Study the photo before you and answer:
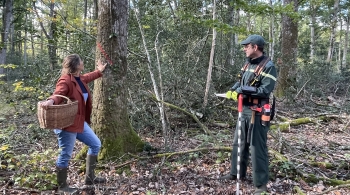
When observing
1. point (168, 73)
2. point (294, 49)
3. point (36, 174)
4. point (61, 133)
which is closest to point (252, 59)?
point (61, 133)

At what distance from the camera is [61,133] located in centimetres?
376

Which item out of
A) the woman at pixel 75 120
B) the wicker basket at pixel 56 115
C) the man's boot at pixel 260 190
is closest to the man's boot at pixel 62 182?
the woman at pixel 75 120

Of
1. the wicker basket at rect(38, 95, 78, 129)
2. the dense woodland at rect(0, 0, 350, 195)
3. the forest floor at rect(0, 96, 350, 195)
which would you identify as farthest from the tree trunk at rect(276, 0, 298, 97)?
the wicker basket at rect(38, 95, 78, 129)

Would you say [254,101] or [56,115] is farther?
[254,101]

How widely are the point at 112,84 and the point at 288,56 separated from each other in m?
8.93

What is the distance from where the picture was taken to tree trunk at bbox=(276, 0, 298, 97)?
443 inches

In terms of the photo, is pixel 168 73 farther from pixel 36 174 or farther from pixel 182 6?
pixel 36 174

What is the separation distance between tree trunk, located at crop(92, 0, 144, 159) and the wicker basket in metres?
1.04

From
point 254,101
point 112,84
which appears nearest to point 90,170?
point 112,84

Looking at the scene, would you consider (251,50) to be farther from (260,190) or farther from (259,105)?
(260,190)

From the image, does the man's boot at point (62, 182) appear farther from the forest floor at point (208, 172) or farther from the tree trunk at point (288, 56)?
the tree trunk at point (288, 56)

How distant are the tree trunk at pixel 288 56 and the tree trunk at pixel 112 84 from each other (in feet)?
27.1

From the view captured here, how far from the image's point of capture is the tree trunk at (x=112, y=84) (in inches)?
178

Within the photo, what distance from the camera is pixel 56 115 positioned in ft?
11.3
